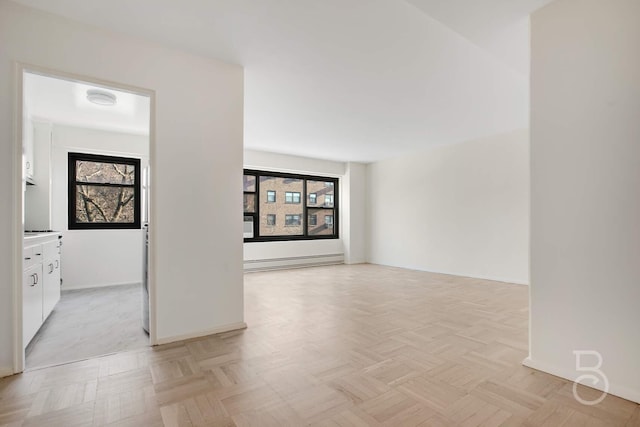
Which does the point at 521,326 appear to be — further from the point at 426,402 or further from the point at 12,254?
the point at 12,254

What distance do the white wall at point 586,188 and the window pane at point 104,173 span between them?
19.0 feet

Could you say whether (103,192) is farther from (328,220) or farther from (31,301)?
(328,220)

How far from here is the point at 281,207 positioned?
7.17m

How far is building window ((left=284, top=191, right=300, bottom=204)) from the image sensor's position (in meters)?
7.27

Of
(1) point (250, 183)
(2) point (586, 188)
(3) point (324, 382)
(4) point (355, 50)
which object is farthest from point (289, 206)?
(2) point (586, 188)

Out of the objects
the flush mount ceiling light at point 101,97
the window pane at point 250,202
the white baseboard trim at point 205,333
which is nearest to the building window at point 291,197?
the window pane at point 250,202

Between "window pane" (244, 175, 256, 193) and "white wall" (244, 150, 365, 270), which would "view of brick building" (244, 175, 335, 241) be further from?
"white wall" (244, 150, 365, 270)

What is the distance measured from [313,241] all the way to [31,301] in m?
5.27

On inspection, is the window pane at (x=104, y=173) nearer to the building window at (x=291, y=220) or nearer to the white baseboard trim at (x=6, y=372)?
the building window at (x=291, y=220)

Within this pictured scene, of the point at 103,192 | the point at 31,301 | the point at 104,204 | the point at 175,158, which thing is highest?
the point at 175,158

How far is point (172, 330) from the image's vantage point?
264cm

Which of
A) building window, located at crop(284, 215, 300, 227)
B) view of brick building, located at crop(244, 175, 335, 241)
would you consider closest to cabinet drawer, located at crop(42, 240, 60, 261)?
view of brick building, located at crop(244, 175, 335, 241)

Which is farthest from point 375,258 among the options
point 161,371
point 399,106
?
point 161,371

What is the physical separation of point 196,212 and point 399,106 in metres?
2.75
